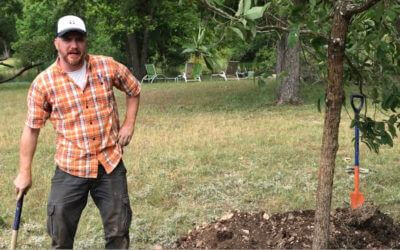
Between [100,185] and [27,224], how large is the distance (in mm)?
2018

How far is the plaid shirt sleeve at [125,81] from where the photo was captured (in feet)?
12.8

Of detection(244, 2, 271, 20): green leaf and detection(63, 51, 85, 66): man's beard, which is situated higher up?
detection(244, 2, 271, 20): green leaf

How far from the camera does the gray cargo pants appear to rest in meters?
3.77

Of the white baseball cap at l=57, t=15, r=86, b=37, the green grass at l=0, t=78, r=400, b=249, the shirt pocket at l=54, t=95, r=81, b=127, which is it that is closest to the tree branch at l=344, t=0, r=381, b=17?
the white baseball cap at l=57, t=15, r=86, b=37

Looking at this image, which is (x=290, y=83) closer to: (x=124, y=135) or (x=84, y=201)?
(x=124, y=135)

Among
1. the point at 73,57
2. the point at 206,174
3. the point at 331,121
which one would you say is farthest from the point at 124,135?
the point at 206,174

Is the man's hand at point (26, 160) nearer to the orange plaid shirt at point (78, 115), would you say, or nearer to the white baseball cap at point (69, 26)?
the orange plaid shirt at point (78, 115)

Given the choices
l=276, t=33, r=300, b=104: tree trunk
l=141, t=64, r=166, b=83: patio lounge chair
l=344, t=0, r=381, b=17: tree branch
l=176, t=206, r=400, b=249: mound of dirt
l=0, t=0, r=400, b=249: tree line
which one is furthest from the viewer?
l=141, t=64, r=166, b=83: patio lounge chair

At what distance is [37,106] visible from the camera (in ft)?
12.2

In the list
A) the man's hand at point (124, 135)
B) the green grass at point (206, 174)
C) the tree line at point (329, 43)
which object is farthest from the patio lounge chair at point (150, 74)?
the man's hand at point (124, 135)

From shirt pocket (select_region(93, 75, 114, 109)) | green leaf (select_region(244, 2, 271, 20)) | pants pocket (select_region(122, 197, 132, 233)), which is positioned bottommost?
pants pocket (select_region(122, 197, 132, 233))

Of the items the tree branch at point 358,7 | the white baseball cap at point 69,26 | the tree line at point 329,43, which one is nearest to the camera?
the tree line at point 329,43

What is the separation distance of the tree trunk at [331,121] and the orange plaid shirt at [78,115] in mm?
1319

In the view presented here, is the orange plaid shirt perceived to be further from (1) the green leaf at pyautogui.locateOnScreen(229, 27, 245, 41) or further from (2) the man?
(1) the green leaf at pyautogui.locateOnScreen(229, 27, 245, 41)
